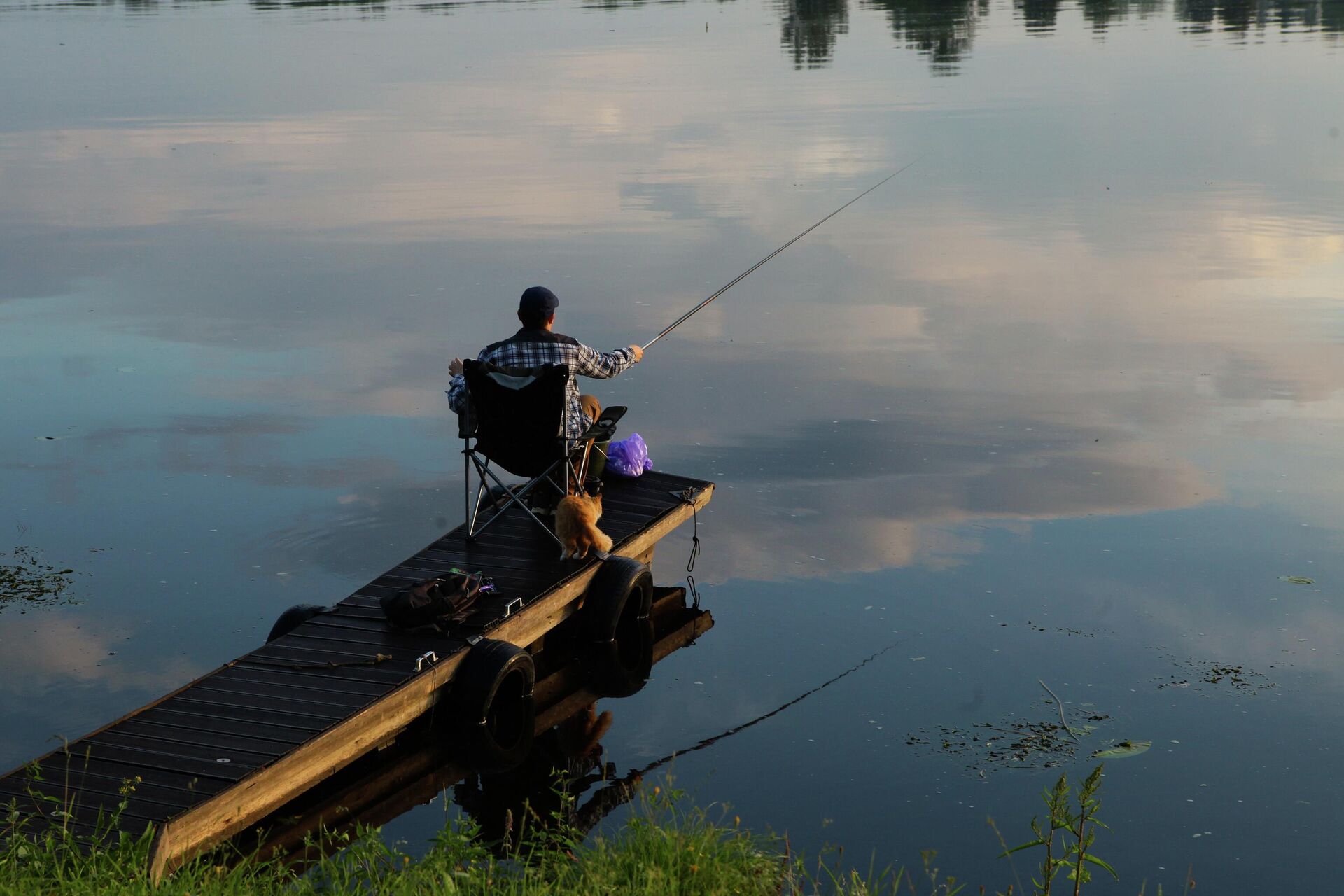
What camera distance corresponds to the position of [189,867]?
17.7ft

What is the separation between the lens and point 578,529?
7.89 m

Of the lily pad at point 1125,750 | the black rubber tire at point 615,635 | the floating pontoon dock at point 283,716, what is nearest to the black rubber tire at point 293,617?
the floating pontoon dock at point 283,716

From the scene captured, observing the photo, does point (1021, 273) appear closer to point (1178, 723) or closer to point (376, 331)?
point (376, 331)

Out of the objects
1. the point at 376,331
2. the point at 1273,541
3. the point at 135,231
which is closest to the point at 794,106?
the point at 135,231

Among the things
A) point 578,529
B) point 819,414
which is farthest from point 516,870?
point 819,414

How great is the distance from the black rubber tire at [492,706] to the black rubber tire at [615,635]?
639mm

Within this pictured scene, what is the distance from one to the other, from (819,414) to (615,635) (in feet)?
11.5

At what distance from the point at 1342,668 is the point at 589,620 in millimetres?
3546

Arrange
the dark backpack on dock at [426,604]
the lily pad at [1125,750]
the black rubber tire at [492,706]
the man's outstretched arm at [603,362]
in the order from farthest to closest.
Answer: the man's outstretched arm at [603,362] < the dark backpack on dock at [426,604] < the black rubber tire at [492,706] < the lily pad at [1125,750]

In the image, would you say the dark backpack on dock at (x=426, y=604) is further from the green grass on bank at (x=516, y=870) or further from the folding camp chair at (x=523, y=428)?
the green grass on bank at (x=516, y=870)

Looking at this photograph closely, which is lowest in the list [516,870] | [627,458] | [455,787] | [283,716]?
[455,787]

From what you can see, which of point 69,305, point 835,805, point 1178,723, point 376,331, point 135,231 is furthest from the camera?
point 135,231

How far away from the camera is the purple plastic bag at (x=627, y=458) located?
9.20m

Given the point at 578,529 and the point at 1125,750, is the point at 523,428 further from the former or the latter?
the point at 1125,750
